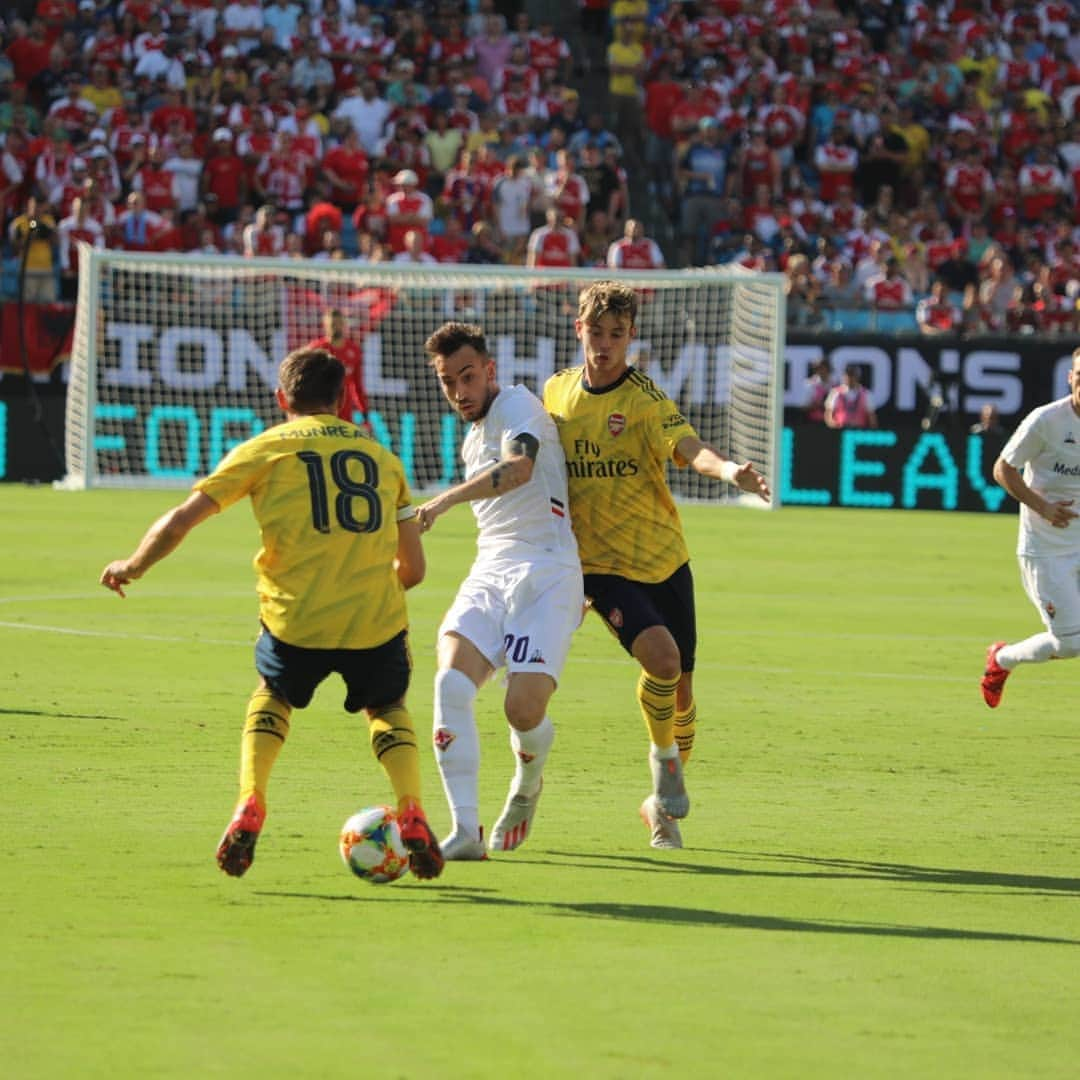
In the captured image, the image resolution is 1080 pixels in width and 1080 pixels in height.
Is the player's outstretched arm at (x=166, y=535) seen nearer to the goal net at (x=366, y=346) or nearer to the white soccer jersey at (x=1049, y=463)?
the white soccer jersey at (x=1049, y=463)

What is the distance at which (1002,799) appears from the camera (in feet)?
32.1

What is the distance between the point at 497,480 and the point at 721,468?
2.89ft

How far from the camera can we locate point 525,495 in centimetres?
841

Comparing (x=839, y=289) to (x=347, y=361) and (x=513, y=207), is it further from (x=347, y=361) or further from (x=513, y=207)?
(x=347, y=361)

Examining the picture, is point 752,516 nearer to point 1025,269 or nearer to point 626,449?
point 1025,269

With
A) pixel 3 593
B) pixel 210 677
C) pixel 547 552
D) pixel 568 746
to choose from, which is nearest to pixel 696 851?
pixel 547 552

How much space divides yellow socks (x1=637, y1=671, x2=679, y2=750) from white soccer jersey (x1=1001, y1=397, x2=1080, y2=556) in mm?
3680

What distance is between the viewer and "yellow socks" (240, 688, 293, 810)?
290 inches

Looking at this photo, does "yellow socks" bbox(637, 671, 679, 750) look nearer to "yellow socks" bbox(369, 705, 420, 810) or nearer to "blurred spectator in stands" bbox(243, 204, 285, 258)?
"yellow socks" bbox(369, 705, 420, 810)

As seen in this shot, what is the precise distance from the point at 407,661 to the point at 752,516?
19.9 metres

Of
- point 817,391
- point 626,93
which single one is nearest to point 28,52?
point 626,93

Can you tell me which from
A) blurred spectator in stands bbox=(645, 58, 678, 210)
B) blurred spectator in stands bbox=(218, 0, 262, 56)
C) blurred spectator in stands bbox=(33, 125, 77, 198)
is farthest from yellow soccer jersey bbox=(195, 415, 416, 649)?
blurred spectator in stands bbox=(645, 58, 678, 210)

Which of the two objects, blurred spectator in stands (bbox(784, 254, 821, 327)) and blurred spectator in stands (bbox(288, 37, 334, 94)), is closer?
blurred spectator in stands (bbox(784, 254, 821, 327))

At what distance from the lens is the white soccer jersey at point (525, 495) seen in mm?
8328
